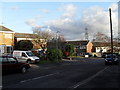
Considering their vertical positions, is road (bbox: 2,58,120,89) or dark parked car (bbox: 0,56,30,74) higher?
dark parked car (bbox: 0,56,30,74)

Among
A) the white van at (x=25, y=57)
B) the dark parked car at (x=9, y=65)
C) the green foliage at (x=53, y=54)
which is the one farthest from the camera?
the green foliage at (x=53, y=54)

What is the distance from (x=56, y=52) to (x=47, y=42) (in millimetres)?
19904

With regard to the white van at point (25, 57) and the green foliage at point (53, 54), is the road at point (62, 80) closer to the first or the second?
the white van at point (25, 57)

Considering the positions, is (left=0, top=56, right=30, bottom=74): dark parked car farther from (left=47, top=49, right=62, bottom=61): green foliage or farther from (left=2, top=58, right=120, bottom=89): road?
(left=47, top=49, right=62, bottom=61): green foliage

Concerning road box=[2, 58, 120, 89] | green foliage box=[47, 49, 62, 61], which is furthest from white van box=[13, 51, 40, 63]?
road box=[2, 58, 120, 89]

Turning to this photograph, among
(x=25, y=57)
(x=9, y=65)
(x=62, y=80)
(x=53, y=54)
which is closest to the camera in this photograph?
(x=62, y=80)

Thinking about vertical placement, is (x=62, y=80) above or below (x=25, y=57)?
below

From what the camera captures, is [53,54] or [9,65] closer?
[9,65]

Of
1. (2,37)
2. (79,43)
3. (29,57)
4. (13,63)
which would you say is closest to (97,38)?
(79,43)

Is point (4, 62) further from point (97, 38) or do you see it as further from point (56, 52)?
point (97, 38)

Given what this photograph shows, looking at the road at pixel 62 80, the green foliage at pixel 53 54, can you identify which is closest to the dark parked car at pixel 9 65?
the road at pixel 62 80

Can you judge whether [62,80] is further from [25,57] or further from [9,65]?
[25,57]

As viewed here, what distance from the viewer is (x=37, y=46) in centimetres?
6047

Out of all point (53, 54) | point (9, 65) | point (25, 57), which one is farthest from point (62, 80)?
point (53, 54)
